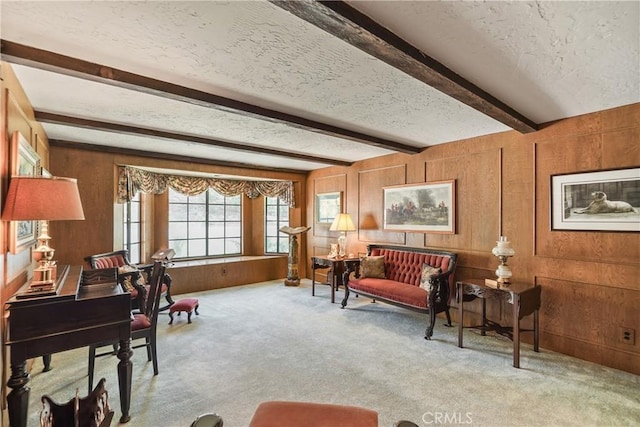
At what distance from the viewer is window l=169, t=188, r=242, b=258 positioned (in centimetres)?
602

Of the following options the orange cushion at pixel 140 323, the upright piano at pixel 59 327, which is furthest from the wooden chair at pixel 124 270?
the upright piano at pixel 59 327

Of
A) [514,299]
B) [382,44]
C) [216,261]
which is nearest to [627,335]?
[514,299]

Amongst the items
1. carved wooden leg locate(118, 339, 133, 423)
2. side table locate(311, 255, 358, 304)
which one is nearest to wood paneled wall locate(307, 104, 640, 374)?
side table locate(311, 255, 358, 304)

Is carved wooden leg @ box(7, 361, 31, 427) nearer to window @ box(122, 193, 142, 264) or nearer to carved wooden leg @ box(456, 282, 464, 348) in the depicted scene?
window @ box(122, 193, 142, 264)

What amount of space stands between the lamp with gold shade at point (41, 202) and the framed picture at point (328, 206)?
442cm

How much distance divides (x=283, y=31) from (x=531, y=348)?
3.80 metres

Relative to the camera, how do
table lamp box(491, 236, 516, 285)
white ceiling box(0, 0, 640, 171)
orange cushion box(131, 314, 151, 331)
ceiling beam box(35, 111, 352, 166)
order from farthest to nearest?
table lamp box(491, 236, 516, 285) → ceiling beam box(35, 111, 352, 166) → orange cushion box(131, 314, 151, 331) → white ceiling box(0, 0, 640, 171)

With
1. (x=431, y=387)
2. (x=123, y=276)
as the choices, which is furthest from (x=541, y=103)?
(x=123, y=276)

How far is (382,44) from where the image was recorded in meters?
1.58

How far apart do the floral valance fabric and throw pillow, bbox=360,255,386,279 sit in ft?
8.30

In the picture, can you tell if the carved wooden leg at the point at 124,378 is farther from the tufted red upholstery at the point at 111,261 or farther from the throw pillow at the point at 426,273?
the throw pillow at the point at 426,273

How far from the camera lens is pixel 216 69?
6.80 feet

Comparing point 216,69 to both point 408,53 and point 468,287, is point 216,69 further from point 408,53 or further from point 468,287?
point 468,287

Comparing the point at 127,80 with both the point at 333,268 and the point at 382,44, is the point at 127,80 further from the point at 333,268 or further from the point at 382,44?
the point at 333,268
